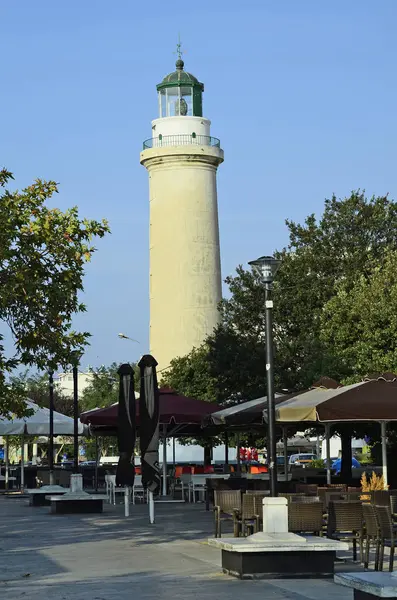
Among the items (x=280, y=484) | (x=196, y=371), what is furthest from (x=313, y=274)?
(x=280, y=484)

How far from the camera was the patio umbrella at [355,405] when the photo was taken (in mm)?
19375

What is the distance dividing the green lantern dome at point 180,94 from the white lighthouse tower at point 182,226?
50 millimetres

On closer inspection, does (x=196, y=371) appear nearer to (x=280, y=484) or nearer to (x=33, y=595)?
(x=280, y=484)

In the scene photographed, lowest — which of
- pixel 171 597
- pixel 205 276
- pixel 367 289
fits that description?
pixel 171 597

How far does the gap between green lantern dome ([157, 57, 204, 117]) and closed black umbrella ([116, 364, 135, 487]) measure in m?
39.5

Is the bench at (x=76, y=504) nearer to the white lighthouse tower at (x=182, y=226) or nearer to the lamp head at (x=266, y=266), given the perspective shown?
the lamp head at (x=266, y=266)

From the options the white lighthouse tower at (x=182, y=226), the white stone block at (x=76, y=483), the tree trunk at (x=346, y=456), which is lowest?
the white stone block at (x=76, y=483)

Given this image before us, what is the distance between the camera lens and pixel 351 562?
15.9m

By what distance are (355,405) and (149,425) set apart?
485cm

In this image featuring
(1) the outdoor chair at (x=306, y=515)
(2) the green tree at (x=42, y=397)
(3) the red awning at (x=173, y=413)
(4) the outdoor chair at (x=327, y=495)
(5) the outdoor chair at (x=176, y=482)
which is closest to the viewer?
(1) the outdoor chair at (x=306, y=515)

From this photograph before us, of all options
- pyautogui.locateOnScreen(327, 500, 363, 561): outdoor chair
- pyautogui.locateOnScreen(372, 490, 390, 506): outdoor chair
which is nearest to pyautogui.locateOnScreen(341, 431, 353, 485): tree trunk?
pyautogui.locateOnScreen(372, 490, 390, 506): outdoor chair

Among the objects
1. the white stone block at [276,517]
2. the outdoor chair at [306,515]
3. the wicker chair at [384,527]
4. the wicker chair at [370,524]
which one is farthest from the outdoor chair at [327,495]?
the wicker chair at [384,527]

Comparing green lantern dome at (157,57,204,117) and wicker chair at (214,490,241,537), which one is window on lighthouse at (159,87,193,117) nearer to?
green lantern dome at (157,57,204,117)

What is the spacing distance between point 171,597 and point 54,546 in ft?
22.1
